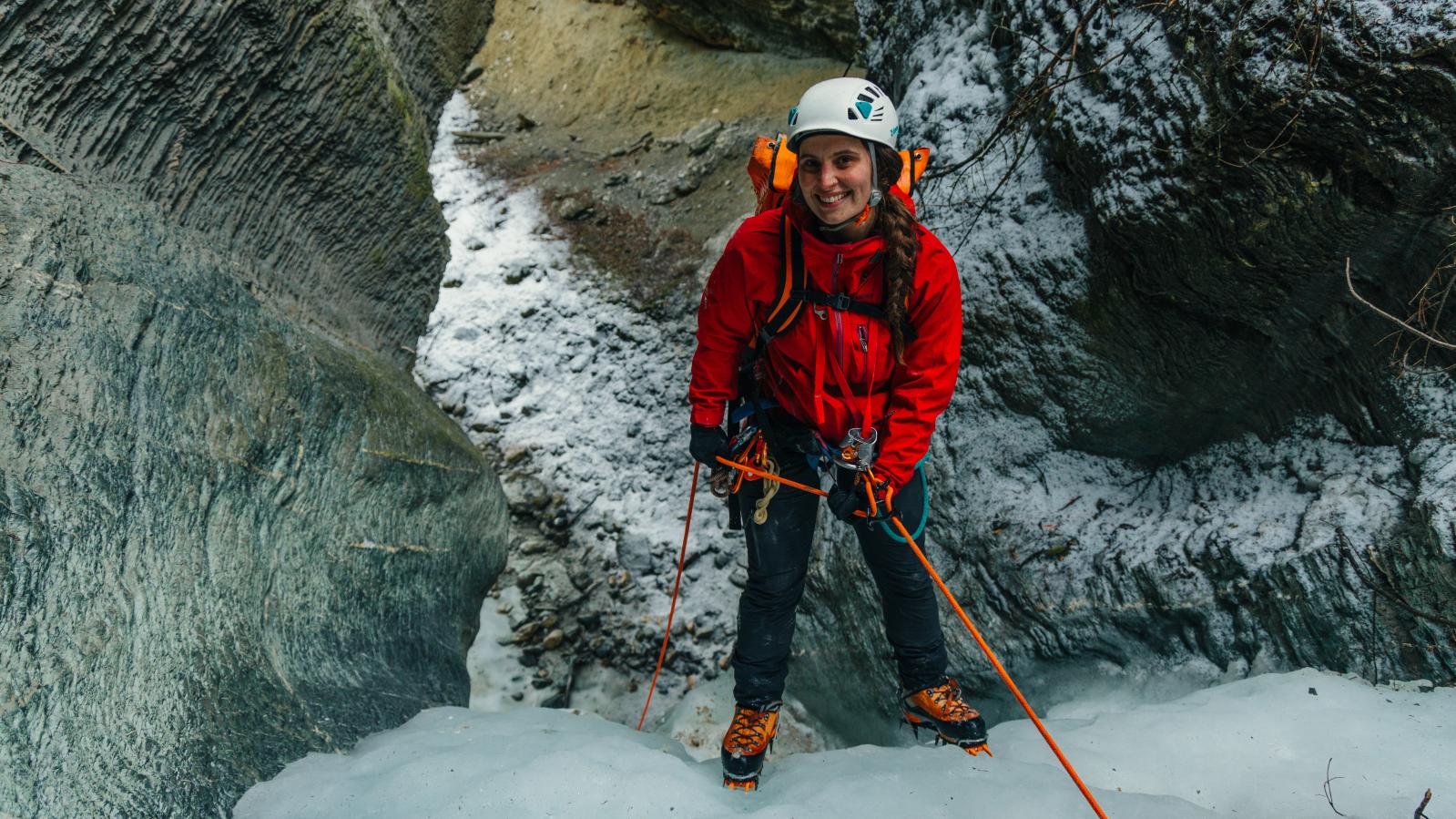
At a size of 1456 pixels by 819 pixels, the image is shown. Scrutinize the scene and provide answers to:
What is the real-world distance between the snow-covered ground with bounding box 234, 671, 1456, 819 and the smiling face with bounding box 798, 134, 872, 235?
6.38 feet

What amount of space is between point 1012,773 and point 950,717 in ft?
1.51

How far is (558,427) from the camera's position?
23.2 feet

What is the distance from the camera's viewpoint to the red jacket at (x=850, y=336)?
3043mm

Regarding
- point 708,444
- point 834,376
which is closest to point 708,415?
point 708,444

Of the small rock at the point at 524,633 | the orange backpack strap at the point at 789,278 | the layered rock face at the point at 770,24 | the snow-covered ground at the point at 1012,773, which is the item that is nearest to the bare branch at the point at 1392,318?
the snow-covered ground at the point at 1012,773

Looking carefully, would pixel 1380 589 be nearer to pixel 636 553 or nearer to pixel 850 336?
pixel 850 336

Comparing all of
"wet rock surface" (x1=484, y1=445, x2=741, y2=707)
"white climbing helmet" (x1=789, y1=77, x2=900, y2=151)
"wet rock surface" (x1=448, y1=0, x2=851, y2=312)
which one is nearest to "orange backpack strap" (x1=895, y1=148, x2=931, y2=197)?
"white climbing helmet" (x1=789, y1=77, x2=900, y2=151)

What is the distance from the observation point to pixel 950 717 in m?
3.57

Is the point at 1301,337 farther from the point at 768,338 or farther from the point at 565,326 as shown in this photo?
the point at 565,326

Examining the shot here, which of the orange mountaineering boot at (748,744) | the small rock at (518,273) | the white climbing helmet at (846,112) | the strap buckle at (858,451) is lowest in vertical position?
the orange mountaineering boot at (748,744)

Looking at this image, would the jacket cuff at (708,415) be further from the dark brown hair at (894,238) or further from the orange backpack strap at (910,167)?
the orange backpack strap at (910,167)

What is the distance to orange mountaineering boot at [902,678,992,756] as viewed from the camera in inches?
139

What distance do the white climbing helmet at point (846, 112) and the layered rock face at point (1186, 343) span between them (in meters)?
1.54

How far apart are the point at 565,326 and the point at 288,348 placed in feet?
12.0
